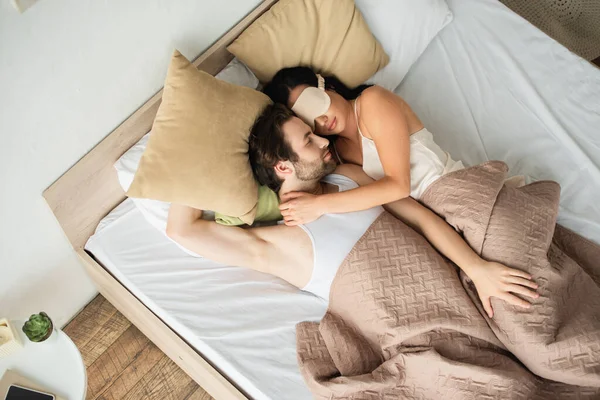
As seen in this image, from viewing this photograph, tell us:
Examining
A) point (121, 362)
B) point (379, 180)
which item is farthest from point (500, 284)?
point (121, 362)

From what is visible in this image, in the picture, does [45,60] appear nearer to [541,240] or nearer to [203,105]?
[203,105]

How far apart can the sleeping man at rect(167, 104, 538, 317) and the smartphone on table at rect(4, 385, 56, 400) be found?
0.49 m

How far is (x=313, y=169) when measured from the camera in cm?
154

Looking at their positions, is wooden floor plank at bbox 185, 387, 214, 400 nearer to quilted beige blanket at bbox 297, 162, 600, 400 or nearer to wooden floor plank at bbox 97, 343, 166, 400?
wooden floor plank at bbox 97, 343, 166, 400

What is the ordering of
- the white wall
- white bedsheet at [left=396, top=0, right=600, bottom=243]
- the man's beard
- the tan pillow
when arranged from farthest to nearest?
white bedsheet at [left=396, top=0, right=600, bottom=243] → the man's beard → the tan pillow → the white wall

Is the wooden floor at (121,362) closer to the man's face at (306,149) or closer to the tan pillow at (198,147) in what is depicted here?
the tan pillow at (198,147)

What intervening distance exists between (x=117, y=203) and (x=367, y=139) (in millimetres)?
772

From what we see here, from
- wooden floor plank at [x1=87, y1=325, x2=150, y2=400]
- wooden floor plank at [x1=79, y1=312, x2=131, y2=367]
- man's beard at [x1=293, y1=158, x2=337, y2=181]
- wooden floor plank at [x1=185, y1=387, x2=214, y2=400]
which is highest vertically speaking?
man's beard at [x1=293, y1=158, x2=337, y2=181]

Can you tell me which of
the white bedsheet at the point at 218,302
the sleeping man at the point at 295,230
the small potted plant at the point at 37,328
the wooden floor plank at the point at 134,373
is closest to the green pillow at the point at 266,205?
the sleeping man at the point at 295,230

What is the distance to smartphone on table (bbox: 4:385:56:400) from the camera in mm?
1389

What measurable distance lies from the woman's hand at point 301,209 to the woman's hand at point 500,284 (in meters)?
0.43

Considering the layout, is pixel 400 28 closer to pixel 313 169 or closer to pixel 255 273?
pixel 313 169

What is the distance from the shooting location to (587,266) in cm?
157

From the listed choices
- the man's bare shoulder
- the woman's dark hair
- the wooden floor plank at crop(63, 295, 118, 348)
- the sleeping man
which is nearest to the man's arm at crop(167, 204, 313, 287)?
the sleeping man
